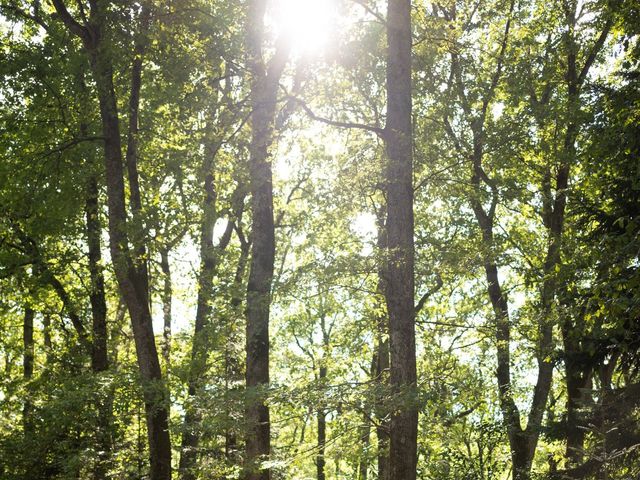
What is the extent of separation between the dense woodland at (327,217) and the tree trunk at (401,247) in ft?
0.11

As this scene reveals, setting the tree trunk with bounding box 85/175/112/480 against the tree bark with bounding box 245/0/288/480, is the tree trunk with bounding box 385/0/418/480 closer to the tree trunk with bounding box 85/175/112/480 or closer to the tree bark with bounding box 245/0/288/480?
the tree bark with bounding box 245/0/288/480

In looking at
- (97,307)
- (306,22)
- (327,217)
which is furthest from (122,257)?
(97,307)

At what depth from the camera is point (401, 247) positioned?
9.97m

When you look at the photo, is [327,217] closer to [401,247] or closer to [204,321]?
[401,247]

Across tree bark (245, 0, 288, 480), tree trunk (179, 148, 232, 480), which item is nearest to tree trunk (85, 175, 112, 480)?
tree trunk (179, 148, 232, 480)

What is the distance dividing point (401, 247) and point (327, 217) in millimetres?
3382

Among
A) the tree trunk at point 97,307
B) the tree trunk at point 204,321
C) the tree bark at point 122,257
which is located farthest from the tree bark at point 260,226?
the tree trunk at point 97,307

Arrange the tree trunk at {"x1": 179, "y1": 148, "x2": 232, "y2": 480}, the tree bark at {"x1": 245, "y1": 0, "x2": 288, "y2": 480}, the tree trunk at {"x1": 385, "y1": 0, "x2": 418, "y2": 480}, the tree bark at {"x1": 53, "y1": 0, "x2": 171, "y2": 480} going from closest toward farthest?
the tree trunk at {"x1": 385, "y1": 0, "x2": 418, "y2": 480} → the tree bark at {"x1": 245, "y1": 0, "x2": 288, "y2": 480} → the tree bark at {"x1": 53, "y1": 0, "x2": 171, "y2": 480} → the tree trunk at {"x1": 179, "y1": 148, "x2": 232, "y2": 480}

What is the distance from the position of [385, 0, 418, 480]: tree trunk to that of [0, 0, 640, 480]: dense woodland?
0.03m

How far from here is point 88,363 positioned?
19.3 m

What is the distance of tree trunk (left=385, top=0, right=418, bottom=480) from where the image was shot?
9.44m

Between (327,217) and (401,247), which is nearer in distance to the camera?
(401,247)

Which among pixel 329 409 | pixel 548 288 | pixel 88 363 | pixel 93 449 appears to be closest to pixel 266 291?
pixel 329 409

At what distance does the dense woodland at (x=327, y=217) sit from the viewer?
9.87 metres
